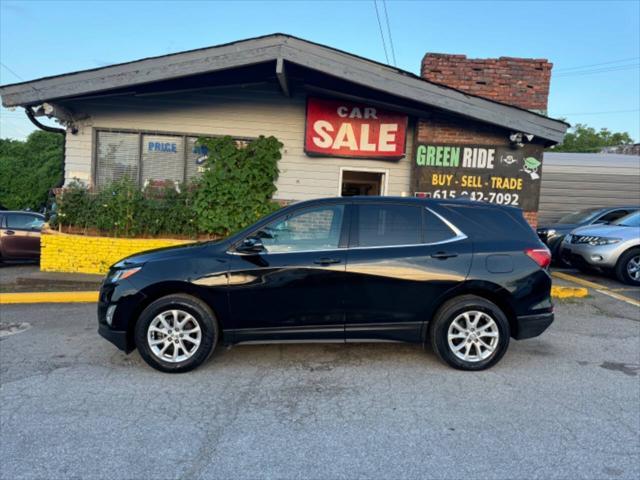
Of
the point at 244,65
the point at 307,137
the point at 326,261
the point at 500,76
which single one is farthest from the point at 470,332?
the point at 500,76

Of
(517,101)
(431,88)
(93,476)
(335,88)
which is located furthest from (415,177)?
(93,476)

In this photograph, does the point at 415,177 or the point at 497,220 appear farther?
the point at 415,177

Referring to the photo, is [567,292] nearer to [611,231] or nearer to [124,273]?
[611,231]

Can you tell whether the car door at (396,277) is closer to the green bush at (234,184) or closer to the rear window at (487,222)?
the rear window at (487,222)

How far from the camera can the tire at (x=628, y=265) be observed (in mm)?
8414

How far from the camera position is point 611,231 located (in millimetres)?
8672

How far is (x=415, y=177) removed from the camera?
9.05 meters

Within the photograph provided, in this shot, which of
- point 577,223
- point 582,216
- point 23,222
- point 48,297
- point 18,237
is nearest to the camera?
point 48,297

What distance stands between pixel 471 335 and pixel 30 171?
41.9 metres

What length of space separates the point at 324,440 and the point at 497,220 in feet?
9.18

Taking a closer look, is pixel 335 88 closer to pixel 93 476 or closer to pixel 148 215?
pixel 148 215

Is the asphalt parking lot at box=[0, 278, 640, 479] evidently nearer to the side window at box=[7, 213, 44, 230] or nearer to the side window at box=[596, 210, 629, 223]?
the side window at box=[7, 213, 44, 230]

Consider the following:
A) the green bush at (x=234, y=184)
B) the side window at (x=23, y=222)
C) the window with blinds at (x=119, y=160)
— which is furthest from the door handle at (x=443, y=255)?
the side window at (x=23, y=222)

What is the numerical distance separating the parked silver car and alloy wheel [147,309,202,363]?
8.10 m
